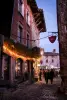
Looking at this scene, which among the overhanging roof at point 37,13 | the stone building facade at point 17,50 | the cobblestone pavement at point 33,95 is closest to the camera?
the cobblestone pavement at point 33,95

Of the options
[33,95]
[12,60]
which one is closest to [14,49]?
[12,60]

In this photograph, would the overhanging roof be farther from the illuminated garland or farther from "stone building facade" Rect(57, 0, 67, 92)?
"stone building facade" Rect(57, 0, 67, 92)

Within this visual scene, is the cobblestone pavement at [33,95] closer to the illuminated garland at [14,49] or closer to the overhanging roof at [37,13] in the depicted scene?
the illuminated garland at [14,49]

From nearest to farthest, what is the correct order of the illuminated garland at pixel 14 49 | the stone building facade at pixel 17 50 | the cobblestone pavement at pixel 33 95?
1. the cobblestone pavement at pixel 33 95
2. the illuminated garland at pixel 14 49
3. the stone building facade at pixel 17 50

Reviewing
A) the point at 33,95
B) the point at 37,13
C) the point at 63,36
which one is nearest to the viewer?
the point at 33,95

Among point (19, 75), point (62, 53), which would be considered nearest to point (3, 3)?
point (62, 53)

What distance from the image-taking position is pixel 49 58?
240 feet

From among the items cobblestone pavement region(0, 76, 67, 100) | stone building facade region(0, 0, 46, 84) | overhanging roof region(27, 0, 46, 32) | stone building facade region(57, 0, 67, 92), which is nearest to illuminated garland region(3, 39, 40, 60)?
stone building facade region(0, 0, 46, 84)

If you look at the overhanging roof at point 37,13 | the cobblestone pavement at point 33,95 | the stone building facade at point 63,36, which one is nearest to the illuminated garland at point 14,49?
the cobblestone pavement at point 33,95

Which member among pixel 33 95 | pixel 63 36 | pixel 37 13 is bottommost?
pixel 33 95

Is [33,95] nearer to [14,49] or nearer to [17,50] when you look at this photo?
[14,49]

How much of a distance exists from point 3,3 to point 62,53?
5190mm

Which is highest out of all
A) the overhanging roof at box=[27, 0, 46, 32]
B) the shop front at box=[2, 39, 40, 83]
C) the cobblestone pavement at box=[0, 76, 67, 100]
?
the overhanging roof at box=[27, 0, 46, 32]

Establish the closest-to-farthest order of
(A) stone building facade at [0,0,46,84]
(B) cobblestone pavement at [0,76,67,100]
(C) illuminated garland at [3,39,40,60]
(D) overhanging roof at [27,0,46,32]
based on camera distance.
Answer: (B) cobblestone pavement at [0,76,67,100], (C) illuminated garland at [3,39,40,60], (A) stone building facade at [0,0,46,84], (D) overhanging roof at [27,0,46,32]
